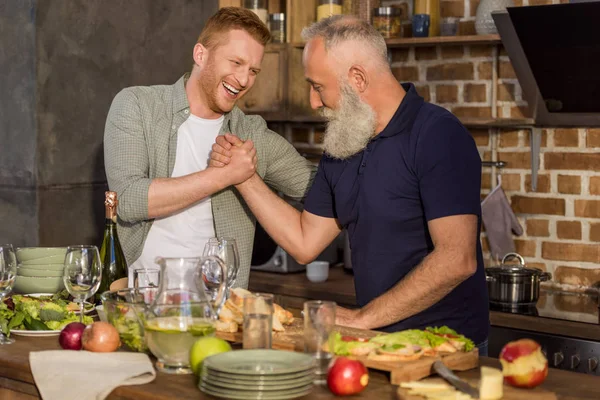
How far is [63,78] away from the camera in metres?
3.76

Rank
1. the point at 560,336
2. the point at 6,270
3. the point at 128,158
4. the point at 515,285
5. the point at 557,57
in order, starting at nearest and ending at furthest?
1. the point at 6,270
2. the point at 128,158
3. the point at 560,336
4. the point at 515,285
5. the point at 557,57

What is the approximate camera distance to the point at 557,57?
3516 millimetres

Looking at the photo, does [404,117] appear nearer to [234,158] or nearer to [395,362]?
[234,158]

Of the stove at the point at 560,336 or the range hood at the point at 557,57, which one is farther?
the range hood at the point at 557,57

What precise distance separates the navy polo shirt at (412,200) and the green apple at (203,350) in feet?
2.24

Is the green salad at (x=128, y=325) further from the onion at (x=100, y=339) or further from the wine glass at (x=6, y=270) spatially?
the wine glass at (x=6, y=270)

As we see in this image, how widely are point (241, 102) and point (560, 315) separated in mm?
1797

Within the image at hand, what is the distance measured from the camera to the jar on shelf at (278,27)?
4.23 meters

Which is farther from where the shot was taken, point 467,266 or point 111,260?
point 111,260

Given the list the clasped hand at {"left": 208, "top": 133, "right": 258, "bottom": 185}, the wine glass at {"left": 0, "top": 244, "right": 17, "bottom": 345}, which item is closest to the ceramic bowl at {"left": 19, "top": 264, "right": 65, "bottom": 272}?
Answer: the wine glass at {"left": 0, "top": 244, "right": 17, "bottom": 345}

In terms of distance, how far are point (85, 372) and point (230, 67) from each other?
1.23 m

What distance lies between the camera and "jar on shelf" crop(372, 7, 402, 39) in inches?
156

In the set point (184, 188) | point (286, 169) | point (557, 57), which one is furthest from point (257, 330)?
point (557, 57)

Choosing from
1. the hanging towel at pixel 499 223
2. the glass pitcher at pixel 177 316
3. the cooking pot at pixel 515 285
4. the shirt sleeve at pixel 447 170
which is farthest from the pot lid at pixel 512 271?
the glass pitcher at pixel 177 316
